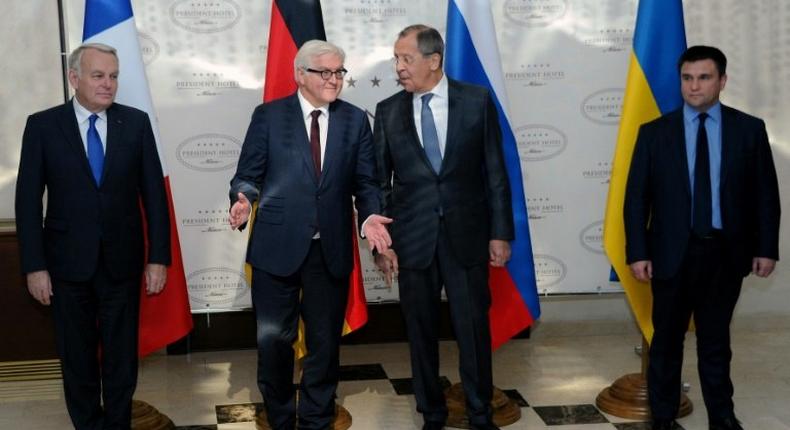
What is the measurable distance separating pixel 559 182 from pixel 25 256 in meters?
2.68

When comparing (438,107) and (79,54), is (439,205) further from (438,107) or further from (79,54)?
(79,54)

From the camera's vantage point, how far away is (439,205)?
12.3 ft

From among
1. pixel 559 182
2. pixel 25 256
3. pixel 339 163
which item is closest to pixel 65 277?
pixel 25 256

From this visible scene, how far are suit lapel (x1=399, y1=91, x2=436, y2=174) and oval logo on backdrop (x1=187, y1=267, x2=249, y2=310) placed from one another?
1.59 metres

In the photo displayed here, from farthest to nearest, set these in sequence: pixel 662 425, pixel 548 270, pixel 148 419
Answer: pixel 548 270, pixel 148 419, pixel 662 425

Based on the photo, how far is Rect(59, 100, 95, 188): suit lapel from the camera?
3600mm

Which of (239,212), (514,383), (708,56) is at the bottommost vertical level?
(514,383)

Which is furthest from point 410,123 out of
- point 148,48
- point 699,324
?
point 148,48

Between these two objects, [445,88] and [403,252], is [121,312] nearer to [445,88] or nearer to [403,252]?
[403,252]

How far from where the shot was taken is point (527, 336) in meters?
5.56

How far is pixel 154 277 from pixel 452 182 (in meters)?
1.14

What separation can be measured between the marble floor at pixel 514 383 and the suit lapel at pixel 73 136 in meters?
1.19

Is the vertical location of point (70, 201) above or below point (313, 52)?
below

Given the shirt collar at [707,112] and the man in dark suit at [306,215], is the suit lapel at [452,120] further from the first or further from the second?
the shirt collar at [707,112]
